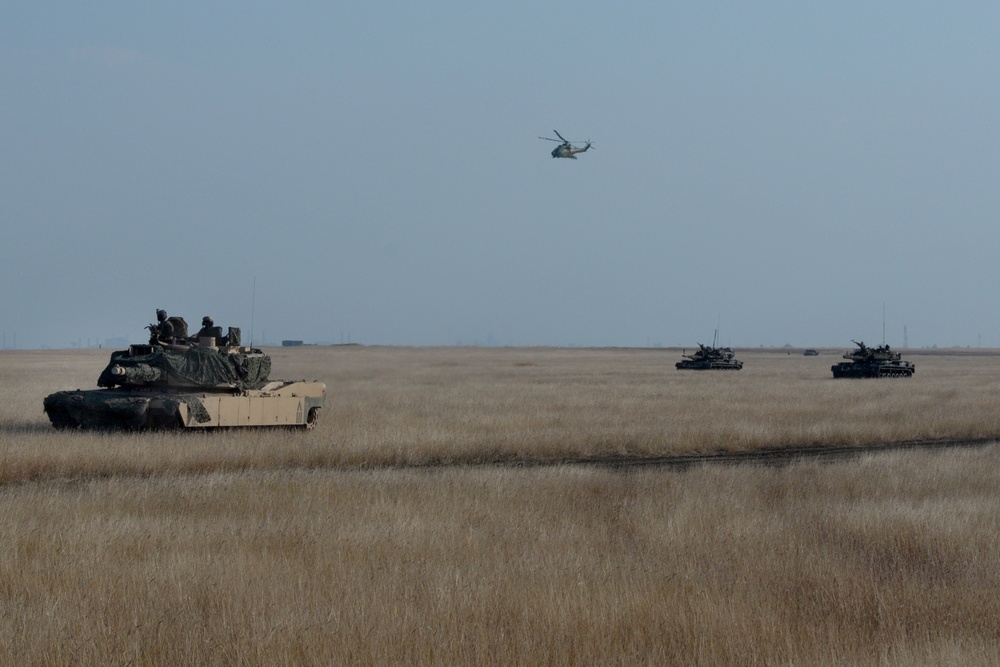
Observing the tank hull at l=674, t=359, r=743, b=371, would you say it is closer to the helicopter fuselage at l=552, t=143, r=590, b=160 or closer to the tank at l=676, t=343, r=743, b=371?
the tank at l=676, t=343, r=743, b=371

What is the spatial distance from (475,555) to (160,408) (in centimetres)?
1239

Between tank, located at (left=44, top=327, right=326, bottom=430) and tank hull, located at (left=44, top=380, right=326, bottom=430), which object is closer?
tank hull, located at (left=44, top=380, right=326, bottom=430)

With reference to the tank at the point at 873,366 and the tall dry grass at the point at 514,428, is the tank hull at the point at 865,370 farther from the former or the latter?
the tall dry grass at the point at 514,428

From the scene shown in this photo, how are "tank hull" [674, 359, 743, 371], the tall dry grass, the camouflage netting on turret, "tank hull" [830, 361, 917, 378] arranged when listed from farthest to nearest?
"tank hull" [674, 359, 743, 371] → "tank hull" [830, 361, 917, 378] → the camouflage netting on turret → the tall dry grass

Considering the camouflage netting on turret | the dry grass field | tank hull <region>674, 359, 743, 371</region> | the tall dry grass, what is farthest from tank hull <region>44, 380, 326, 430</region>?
tank hull <region>674, 359, 743, 371</region>

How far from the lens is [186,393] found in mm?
22094

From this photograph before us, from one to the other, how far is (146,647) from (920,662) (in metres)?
4.79

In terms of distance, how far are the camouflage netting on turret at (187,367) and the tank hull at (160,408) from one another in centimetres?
23

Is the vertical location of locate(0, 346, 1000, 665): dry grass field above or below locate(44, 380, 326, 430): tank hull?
below

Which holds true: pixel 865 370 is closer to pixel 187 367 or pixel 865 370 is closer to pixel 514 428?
pixel 514 428

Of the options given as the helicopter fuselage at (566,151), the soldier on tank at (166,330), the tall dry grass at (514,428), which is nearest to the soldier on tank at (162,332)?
the soldier on tank at (166,330)

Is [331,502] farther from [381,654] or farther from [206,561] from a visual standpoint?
[381,654]

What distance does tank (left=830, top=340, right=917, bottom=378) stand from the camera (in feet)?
197

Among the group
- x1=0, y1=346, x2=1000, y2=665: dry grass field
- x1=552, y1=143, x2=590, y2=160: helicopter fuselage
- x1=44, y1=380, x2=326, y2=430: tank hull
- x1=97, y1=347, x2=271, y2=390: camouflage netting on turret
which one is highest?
x1=552, y1=143, x2=590, y2=160: helicopter fuselage
